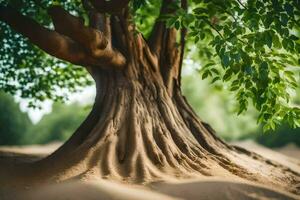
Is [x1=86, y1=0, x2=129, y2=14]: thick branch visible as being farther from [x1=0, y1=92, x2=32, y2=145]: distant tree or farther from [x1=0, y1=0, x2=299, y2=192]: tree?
[x1=0, y1=92, x2=32, y2=145]: distant tree

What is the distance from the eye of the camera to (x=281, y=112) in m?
6.95

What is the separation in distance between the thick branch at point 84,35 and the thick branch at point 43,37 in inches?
8.6

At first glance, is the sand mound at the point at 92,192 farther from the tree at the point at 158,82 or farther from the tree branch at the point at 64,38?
the tree branch at the point at 64,38

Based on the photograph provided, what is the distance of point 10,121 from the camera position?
87.4 ft

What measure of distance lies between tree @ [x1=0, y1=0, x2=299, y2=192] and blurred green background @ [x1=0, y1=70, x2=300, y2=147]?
110 inches

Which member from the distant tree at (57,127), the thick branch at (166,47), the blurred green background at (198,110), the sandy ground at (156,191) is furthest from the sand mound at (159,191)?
the distant tree at (57,127)

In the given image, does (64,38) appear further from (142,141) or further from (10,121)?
(10,121)

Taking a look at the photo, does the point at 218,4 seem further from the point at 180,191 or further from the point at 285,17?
the point at 180,191

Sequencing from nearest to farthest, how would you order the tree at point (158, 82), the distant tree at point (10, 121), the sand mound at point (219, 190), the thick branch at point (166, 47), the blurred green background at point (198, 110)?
the sand mound at point (219, 190) → the tree at point (158, 82) → the thick branch at point (166, 47) → the blurred green background at point (198, 110) → the distant tree at point (10, 121)

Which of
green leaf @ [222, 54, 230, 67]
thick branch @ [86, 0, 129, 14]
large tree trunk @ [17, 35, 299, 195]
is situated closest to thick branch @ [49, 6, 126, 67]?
thick branch @ [86, 0, 129, 14]

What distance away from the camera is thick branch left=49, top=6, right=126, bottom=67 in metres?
6.15

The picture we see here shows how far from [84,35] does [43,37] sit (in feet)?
2.04

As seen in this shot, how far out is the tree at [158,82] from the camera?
6.12 metres

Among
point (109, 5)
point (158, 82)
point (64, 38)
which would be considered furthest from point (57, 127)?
point (109, 5)
